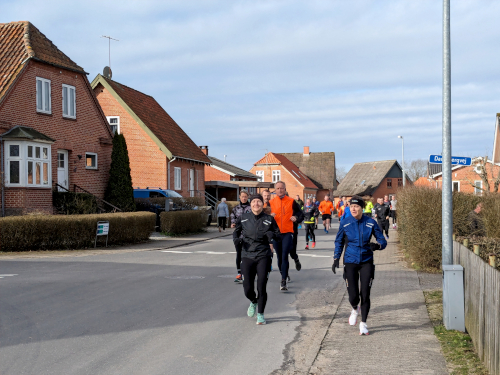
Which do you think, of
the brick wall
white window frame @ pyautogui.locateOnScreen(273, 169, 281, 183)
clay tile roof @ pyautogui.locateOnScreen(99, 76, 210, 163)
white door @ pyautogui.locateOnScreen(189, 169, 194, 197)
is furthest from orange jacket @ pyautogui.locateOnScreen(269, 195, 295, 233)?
white window frame @ pyautogui.locateOnScreen(273, 169, 281, 183)

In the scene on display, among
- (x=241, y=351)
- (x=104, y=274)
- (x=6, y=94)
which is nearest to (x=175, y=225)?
(x=6, y=94)

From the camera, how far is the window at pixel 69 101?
87.1 ft

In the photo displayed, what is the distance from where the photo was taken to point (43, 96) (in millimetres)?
24938

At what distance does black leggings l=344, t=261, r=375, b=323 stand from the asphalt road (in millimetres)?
904

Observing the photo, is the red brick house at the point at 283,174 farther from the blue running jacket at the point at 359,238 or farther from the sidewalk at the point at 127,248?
the blue running jacket at the point at 359,238

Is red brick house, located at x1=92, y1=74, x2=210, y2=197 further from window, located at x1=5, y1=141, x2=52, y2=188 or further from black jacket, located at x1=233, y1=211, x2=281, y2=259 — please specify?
black jacket, located at x1=233, y1=211, x2=281, y2=259

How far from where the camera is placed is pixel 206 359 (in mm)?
6148

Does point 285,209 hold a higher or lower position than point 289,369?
higher

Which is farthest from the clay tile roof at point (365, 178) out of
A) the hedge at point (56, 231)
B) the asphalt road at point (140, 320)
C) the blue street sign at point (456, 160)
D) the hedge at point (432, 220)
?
the blue street sign at point (456, 160)

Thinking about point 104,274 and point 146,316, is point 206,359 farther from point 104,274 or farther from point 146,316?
point 104,274

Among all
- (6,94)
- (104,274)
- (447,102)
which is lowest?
(104,274)

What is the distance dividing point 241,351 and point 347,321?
214 cm

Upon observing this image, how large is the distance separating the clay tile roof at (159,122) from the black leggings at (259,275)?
29.4 metres

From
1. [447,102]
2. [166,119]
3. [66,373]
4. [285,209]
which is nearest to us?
[66,373]
